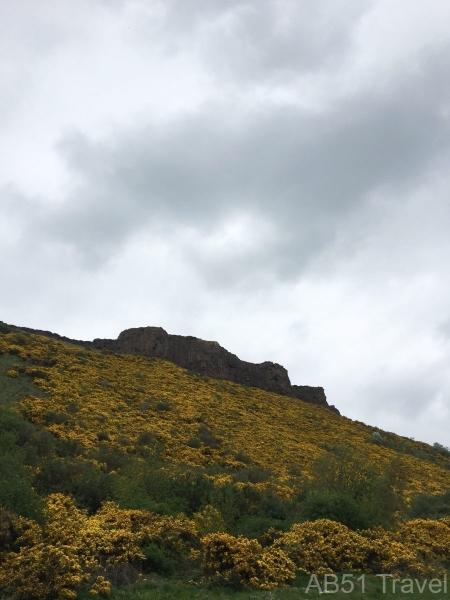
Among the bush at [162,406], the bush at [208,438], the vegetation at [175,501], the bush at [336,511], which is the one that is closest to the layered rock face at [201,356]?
the vegetation at [175,501]

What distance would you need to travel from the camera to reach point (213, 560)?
1436 centimetres

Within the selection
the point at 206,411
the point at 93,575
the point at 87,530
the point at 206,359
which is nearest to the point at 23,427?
the point at 87,530

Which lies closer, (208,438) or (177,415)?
(208,438)

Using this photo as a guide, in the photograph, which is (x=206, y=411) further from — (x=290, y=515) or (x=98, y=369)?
(x=290, y=515)

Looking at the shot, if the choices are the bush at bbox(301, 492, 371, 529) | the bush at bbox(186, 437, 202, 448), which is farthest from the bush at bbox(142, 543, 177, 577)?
the bush at bbox(186, 437, 202, 448)

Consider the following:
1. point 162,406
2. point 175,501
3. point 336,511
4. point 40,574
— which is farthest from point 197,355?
point 40,574

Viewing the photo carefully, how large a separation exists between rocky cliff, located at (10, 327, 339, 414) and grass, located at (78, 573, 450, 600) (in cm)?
4111

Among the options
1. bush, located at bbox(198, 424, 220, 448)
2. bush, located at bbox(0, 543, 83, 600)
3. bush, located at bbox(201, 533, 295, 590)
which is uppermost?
bush, located at bbox(198, 424, 220, 448)

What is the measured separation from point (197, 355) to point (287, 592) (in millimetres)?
43901

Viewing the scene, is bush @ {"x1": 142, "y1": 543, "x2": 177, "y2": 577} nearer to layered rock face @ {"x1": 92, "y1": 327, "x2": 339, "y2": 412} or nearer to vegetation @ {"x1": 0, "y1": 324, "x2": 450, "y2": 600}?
vegetation @ {"x1": 0, "y1": 324, "x2": 450, "y2": 600}

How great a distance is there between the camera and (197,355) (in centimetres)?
5697

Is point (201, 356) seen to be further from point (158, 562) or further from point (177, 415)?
point (158, 562)

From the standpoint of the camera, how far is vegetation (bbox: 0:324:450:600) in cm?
1381

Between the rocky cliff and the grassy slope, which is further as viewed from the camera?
the rocky cliff
